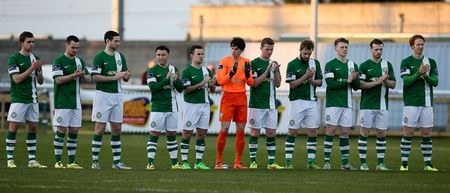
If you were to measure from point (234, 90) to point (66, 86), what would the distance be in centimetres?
299

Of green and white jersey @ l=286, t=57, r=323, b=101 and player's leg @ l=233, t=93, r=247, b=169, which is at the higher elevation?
green and white jersey @ l=286, t=57, r=323, b=101

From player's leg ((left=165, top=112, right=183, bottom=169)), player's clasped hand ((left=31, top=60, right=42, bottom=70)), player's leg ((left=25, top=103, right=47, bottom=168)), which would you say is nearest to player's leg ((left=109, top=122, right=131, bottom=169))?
player's leg ((left=165, top=112, right=183, bottom=169))

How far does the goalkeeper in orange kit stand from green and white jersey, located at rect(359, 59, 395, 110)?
2.17m

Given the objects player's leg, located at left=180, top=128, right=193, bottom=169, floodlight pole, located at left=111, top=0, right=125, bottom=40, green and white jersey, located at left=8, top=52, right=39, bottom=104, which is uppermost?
floodlight pole, located at left=111, top=0, right=125, bottom=40

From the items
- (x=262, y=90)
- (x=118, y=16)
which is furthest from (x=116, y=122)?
(x=118, y=16)

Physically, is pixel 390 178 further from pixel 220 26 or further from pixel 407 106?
pixel 220 26

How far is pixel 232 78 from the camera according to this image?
2217 cm

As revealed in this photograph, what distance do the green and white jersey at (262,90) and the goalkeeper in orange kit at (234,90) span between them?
0.27 meters

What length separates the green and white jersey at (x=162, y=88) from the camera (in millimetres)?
22031

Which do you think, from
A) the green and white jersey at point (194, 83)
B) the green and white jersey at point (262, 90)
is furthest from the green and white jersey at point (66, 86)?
the green and white jersey at point (262, 90)

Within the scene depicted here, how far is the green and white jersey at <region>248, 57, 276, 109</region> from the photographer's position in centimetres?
2250

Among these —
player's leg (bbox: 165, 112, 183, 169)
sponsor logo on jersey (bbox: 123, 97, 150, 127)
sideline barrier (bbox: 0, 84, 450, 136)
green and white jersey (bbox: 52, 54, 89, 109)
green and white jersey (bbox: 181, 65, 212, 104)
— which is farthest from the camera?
sponsor logo on jersey (bbox: 123, 97, 150, 127)

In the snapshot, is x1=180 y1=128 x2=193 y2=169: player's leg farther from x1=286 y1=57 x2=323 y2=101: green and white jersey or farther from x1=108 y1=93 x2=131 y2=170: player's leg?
x1=286 y1=57 x2=323 y2=101: green and white jersey

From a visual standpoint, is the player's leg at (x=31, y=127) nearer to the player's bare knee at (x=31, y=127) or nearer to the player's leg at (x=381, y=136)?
the player's bare knee at (x=31, y=127)
